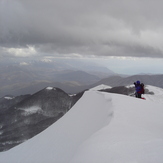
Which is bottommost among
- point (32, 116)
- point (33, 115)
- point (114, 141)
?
point (32, 116)

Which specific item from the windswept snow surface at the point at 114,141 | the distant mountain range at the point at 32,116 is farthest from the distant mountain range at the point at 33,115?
the windswept snow surface at the point at 114,141

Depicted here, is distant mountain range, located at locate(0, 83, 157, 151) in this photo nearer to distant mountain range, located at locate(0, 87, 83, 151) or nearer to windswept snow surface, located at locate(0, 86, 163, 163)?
distant mountain range, located at locate(0, 87, 83, 151)

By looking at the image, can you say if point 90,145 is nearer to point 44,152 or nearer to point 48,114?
point 44,152

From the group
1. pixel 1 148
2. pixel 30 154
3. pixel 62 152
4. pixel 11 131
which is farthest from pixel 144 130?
pixel 11 131

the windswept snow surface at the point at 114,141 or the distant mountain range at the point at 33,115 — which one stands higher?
the windswept snow surface at the point at 114,141

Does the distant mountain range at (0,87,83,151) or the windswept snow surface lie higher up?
the windswept snow surface

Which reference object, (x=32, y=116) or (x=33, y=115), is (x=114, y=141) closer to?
(x=32, y=116)

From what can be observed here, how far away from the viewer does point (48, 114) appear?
102 meters

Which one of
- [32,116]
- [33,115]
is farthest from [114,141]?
[33,115]

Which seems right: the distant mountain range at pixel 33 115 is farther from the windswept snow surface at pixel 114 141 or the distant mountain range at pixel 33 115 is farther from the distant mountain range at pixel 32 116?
the windswept snow surface at pixel 114 141

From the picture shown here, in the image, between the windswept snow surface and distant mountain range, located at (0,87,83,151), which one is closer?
the windswept snow surface

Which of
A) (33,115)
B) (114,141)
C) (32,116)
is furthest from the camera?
(33,115)

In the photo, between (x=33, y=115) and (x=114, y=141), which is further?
(x=33, y=115)

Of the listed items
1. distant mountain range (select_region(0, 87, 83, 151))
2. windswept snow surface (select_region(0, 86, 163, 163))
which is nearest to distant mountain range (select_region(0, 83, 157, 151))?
distant mountain range (select_region(0, 87, 83, 151))
